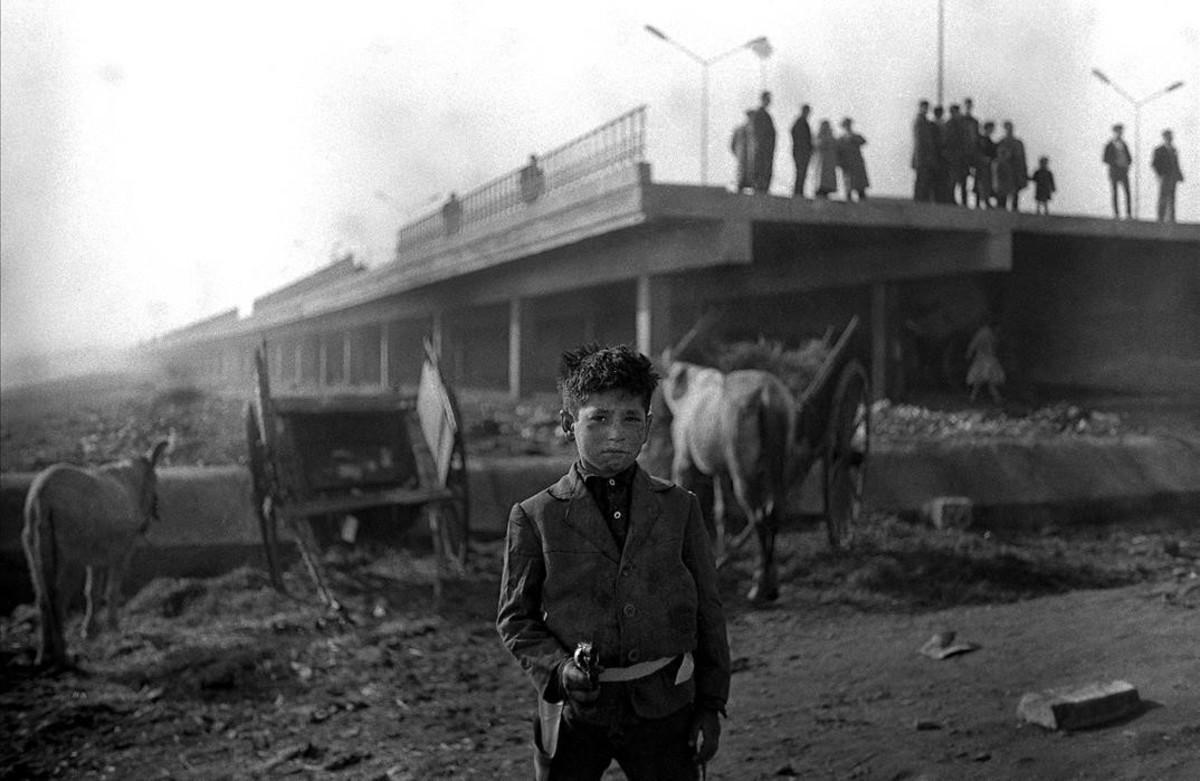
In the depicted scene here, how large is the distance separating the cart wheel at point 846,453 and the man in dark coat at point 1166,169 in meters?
7.77

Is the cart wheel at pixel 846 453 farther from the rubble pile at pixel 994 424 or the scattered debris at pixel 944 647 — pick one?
the rubble pile at pixel 994 424

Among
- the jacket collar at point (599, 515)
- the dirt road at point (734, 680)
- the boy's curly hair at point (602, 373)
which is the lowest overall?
the dirt road at point (734, 680)

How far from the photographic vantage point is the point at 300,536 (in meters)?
7.56

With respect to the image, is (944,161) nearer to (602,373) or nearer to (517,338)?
(517,338)

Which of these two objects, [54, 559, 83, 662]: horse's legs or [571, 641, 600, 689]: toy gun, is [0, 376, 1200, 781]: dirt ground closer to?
[54, 559, 83, 662]: horse's legs

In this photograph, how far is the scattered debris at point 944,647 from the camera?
Answer: 5863 millimetres

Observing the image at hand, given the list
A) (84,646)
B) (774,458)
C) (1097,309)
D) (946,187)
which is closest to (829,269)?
(946,187)

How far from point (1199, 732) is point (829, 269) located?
1404cm

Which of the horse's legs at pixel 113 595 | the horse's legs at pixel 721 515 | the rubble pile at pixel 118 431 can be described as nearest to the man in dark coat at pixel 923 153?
the horse's legs at pixel 721 515

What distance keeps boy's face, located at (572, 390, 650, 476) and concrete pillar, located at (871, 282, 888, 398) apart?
1540cm

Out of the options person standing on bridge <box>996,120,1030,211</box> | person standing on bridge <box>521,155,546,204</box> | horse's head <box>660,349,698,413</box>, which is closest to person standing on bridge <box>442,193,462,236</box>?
person standing on bridge <box>521,155,546,204</box>

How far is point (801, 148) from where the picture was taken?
14695 mm

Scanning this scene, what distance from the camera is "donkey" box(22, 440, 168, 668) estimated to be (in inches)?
252

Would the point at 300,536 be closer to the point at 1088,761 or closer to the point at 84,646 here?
the point at 84,646
